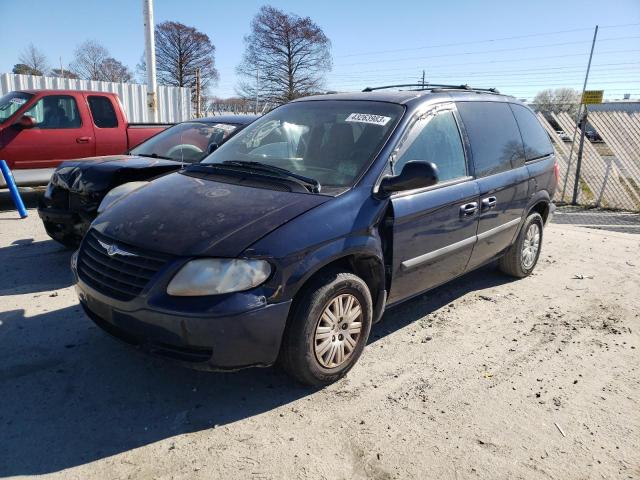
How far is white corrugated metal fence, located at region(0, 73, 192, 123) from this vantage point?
13.6 m

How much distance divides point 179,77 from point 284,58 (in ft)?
41.6

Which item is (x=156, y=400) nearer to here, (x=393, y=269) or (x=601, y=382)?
(x=393, y=269)

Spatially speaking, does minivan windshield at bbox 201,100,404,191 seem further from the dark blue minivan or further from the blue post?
the blue post

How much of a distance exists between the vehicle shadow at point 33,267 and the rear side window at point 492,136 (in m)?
3.97

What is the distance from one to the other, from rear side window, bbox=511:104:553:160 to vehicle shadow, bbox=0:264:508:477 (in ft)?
8.95

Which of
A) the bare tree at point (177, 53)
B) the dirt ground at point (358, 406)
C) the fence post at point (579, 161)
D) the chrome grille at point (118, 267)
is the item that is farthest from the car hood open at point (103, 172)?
the bare tree at point (177, 53)

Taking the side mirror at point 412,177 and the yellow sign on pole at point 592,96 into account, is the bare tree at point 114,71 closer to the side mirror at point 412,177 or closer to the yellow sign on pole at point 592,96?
the yellow sign on pole at point 592,96

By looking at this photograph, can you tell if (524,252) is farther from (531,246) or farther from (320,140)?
(320,140)

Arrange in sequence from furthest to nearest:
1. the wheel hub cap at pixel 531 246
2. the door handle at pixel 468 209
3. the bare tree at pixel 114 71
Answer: the bare tree at pixel 114 71 < the wheel hub cap at pixel 531 246 < the door handle at pixel 468 209

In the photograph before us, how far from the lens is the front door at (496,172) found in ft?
13.9

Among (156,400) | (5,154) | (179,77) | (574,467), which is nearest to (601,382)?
(574,467)

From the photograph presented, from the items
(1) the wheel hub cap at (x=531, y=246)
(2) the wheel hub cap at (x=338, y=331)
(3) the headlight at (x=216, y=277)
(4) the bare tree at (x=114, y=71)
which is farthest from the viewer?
(4) the bare tree at (x=114, y=71)

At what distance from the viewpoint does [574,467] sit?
2.54m

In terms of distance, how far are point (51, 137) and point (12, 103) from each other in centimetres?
85
